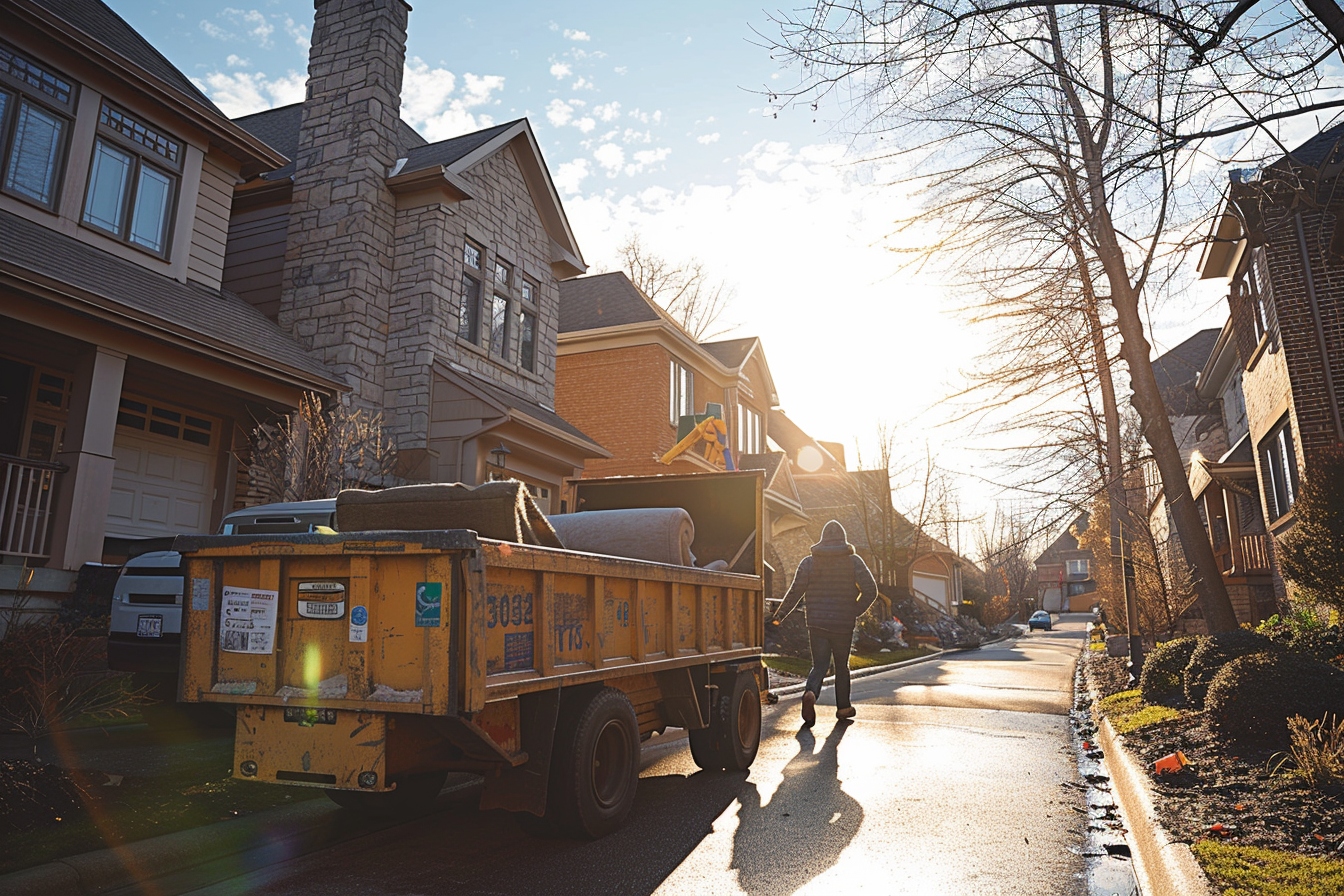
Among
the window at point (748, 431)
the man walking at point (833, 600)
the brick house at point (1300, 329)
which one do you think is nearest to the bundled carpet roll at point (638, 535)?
the man walking at point (833, 600)

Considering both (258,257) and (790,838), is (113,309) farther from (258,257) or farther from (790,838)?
(790,838)

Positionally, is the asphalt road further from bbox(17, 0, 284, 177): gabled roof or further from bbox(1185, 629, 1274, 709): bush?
bbox(17, 0, 284, 177): gabled roof

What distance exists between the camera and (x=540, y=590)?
462cm

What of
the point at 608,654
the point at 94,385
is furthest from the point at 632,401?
the point at 608,654

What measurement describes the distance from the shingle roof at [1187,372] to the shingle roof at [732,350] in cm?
1139

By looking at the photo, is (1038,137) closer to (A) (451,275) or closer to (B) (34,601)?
(A) (451,275)

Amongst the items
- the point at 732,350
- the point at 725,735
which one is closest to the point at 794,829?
the point at 725,735

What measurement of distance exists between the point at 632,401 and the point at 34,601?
14363 millimetres

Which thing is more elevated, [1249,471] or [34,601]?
[1249,471]

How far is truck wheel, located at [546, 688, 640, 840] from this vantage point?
4895mm

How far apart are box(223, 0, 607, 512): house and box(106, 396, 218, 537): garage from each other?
2.40 metres

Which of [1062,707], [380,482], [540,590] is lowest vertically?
[1062,707]

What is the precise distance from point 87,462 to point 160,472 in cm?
268

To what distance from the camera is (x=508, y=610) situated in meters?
4.36
